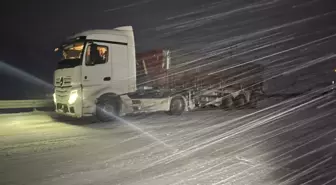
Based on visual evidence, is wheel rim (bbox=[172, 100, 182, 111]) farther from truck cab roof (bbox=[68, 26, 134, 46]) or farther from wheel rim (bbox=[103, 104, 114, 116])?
truck cab roof (bbox=[68, 26, 134, 46])

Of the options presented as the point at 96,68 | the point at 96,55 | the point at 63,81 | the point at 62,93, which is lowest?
the point at 62,93

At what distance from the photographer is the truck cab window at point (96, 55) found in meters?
12.7

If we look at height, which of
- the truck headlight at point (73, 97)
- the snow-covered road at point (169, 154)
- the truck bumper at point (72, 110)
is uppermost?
the truck headlight at point (73, 97)

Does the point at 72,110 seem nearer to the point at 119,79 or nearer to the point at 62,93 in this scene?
the point at 62,93

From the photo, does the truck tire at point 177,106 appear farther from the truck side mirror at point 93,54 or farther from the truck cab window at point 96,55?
the truck side mirror at point 93,54

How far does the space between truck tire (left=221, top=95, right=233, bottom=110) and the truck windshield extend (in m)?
8.96

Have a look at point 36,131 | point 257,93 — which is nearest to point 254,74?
point 257,93

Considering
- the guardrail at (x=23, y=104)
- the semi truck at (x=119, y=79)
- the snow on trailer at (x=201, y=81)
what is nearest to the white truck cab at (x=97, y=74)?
the semi truck at (x=119, y=79)

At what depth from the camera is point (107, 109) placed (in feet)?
44.0

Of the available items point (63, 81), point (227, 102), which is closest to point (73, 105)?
point (63, 81)

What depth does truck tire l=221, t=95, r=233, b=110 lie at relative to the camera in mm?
19005

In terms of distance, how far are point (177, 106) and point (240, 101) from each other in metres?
5.19

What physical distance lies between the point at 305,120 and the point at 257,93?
23.1 feet

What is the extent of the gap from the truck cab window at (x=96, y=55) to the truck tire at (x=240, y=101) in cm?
910
